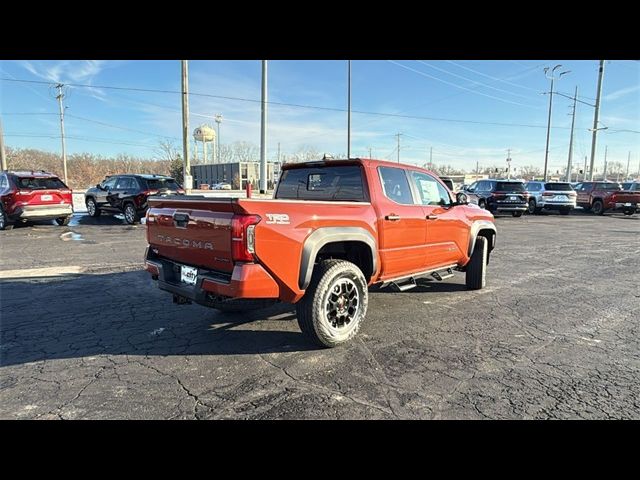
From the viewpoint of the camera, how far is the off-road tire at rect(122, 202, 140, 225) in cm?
1353

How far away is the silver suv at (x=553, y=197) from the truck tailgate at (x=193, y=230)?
22603mm

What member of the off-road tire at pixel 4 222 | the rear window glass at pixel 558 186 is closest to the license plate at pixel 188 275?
the off-road tire at pixel 4 222

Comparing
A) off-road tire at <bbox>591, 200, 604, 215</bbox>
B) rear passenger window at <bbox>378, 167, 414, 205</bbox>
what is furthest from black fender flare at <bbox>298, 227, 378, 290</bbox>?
off-road tire at <bbox>591, 200, 604, 215</bbox>

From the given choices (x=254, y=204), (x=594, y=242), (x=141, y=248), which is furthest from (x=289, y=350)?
(x=594, y=242)

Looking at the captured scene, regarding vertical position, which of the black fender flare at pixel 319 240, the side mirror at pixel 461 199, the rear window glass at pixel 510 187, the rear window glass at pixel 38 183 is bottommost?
the black fender flare at pixel 319 240

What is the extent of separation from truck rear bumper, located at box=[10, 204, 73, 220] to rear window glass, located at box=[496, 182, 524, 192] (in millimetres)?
18967

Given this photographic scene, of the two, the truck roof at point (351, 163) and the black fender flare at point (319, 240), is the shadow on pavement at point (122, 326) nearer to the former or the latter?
the black fender flare at point (319, 240)

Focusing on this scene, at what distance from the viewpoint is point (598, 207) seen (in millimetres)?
23312

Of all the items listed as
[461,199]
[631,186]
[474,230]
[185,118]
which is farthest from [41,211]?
[631,186]

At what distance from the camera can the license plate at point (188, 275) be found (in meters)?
3.65

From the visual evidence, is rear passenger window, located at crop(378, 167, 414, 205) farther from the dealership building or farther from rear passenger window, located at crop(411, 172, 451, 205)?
the dealership building

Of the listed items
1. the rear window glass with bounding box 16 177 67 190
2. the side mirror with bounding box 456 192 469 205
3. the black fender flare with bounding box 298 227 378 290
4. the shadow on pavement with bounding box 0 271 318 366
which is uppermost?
the rear window glass with bounding box 16 177 67 190

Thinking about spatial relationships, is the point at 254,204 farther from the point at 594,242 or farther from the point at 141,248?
the point at 594,242
